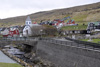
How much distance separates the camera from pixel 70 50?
2589 centimetres

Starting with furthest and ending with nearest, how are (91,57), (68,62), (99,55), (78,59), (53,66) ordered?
1. (53,66)
2. (68,62)
3. (78,59)
4. (91,57)
5. (99,55)

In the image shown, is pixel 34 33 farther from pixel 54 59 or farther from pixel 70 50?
pixel 70 50

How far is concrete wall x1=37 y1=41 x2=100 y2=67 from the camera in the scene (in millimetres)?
20405

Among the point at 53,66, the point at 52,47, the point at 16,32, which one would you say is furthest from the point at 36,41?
the point at 16,32

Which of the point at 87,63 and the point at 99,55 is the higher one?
the point at 99,55

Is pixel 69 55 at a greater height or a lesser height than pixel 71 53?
lesser

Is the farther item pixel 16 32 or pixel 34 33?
pixel 16 32

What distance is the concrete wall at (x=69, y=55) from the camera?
2040 cm

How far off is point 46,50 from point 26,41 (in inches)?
513

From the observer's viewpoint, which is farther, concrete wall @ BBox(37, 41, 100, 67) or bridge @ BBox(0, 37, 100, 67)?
bridge @ BBox(0, 37, 100, 67)

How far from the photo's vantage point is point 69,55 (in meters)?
25.9

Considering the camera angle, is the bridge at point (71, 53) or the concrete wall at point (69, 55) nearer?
the concrete wall at point (69, 55)

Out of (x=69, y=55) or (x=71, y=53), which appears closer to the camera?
(x=71, y=53)

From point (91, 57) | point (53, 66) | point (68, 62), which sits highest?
point (91, 57)
